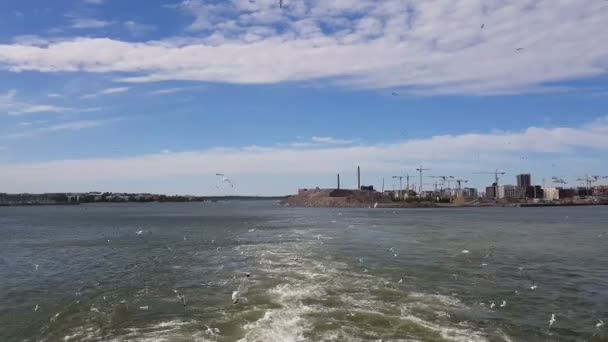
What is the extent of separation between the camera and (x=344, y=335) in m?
15.8

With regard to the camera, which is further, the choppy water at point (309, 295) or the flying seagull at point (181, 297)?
the flying seagull at point (181, 297)

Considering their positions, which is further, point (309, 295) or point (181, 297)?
point (181, 297)

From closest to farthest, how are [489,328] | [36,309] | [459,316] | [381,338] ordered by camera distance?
[381,338] → [489,328] → [459,316] → [36,309]

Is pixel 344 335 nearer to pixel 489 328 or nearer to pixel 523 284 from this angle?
pixel 489 328

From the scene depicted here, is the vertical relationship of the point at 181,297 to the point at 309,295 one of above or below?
below

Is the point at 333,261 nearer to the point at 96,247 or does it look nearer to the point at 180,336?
the point at 180,336

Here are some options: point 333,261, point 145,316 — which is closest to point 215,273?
point 333,261

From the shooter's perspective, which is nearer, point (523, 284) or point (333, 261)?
point (523, 284)

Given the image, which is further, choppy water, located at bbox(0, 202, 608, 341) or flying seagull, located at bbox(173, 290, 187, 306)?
flying seagull, located at bbox(173, 290, 187, 306)

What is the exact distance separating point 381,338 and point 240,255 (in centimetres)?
2285

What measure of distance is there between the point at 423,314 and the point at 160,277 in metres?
15.3

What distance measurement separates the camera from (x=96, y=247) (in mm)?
47344

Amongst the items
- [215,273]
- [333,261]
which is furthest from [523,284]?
[215,273]

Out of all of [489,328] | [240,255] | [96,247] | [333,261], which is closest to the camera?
[489,328]
